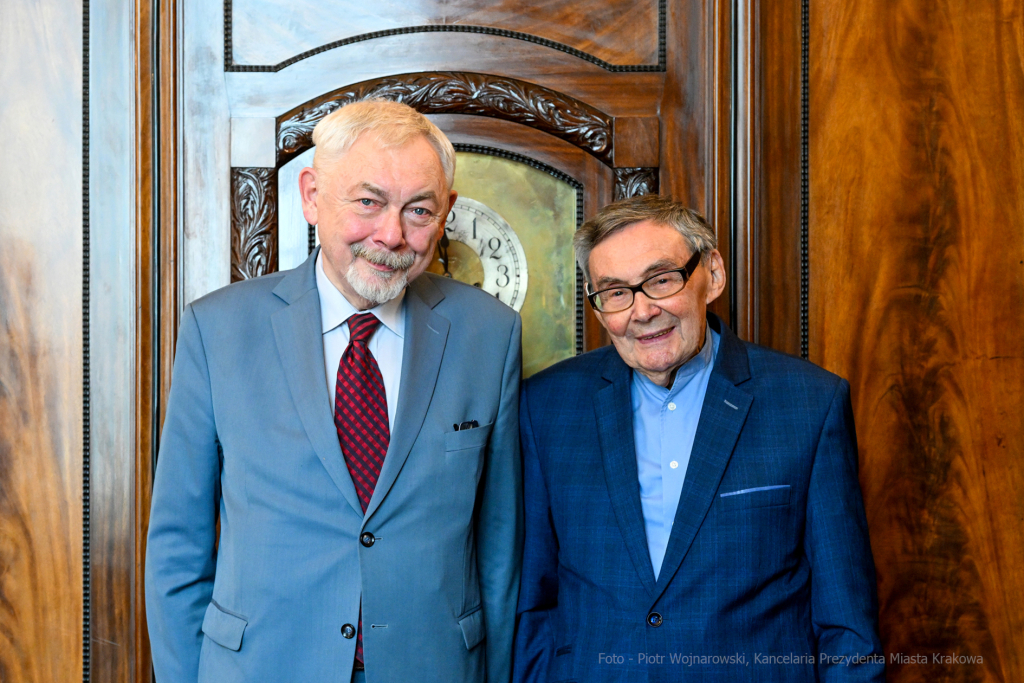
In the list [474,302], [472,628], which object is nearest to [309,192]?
[474,302]

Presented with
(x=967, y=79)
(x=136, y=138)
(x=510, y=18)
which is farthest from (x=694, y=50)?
(x=136, y=138)

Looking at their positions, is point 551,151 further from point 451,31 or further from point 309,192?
point 309,192

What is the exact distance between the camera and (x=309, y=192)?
169 cm

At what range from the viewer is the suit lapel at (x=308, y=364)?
1.57 meters

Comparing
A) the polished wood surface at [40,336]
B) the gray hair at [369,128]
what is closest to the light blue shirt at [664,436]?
the gray hair at [369,128]

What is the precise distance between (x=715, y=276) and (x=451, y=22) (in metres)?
1.02

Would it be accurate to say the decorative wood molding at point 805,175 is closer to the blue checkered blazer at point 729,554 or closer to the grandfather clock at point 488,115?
the grandfather clock at point 488,115

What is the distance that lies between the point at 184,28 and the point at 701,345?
1.54 m

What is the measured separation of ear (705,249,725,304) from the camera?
178 cm

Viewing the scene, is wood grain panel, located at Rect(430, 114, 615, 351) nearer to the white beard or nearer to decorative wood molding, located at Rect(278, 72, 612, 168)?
decorative wood molding, located at Rect(278, 72, 612, 168)

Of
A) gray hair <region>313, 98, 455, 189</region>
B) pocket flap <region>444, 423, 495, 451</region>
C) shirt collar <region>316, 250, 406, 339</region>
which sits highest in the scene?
gray hair <region>313, 98, 455, 189</region>

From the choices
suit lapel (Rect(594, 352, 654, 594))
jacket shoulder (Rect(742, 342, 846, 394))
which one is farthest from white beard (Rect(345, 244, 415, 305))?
jacket shoulder (Rect(742, 342, 846, 394))

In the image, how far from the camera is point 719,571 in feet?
5.30

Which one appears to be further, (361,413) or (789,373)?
(789,373)
